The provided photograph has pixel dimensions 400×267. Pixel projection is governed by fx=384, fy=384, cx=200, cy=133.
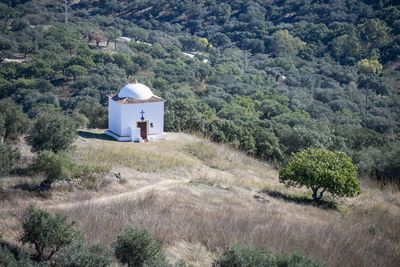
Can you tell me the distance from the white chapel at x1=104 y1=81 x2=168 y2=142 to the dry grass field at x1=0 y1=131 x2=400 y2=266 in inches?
186

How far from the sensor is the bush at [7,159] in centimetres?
1011

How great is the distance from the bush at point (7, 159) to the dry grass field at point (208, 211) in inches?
11.1

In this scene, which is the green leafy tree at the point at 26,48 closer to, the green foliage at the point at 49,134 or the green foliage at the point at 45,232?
the green foliage at the point at 49,134

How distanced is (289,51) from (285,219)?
2450 inches

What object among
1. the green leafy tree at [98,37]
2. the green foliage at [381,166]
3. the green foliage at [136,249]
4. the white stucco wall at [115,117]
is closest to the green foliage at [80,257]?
the green foliage at [136,249]

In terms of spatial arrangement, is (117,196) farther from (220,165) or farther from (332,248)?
(220,165)

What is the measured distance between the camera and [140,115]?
848 inches

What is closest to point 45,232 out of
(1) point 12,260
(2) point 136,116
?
(1) point 12,260

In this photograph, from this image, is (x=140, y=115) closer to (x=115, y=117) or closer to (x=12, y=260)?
(x=115, y=117)

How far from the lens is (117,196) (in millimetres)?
10484

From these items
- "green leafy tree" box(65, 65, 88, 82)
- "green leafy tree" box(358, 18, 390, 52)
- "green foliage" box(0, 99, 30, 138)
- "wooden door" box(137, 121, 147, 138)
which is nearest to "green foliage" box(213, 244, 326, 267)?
"green foliage" box(0, 99, 30, 138)

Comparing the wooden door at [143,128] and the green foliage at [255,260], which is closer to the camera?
the green foliage at [255,260]

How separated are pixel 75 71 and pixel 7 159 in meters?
37.5

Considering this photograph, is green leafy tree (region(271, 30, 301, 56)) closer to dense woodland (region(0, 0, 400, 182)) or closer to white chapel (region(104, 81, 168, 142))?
dense woodland (region(0, 0, 400, 182))
